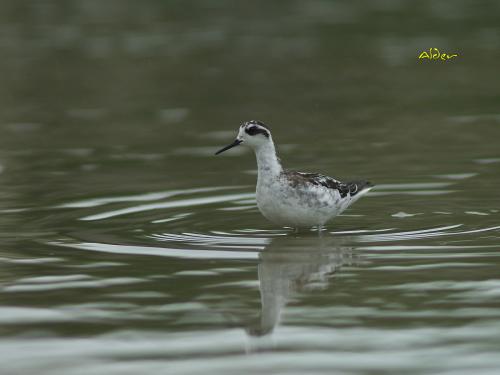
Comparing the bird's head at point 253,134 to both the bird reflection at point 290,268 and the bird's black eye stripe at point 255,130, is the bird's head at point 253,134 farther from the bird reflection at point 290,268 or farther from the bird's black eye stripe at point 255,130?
the bird reflection at point 290,268

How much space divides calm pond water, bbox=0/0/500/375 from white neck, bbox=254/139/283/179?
901 millimetres

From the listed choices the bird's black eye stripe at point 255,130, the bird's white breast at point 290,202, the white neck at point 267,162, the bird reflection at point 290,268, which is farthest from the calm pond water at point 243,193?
the bird's black eye stripe at point 255,130

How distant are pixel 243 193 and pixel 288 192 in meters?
3.35

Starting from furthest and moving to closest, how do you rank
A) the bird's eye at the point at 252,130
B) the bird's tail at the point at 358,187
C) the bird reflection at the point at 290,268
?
the bird's tail at the point at 358,187 < the bird's eye at the point at 252,130 < the bird reflection at the point at 290,268

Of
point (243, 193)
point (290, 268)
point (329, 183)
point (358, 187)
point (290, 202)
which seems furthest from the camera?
point (243, 193)

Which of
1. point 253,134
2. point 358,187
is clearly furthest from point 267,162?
point 358,187

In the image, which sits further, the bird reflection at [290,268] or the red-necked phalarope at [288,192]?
the red-necked phalarope at [288,192]

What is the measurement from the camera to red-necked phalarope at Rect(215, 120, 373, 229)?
16.9 m

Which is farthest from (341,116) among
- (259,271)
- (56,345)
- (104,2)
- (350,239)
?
(104,2)

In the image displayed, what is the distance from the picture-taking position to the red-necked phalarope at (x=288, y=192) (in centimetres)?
1688

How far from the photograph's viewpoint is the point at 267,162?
17312 mm

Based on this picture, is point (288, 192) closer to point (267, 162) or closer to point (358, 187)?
point (267, 162)

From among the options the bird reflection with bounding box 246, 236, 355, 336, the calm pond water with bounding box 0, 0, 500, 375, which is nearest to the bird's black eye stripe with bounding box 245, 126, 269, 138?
the calm pond water with bounding box 0, 0, 500, 375

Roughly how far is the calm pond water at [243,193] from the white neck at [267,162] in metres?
0.90
